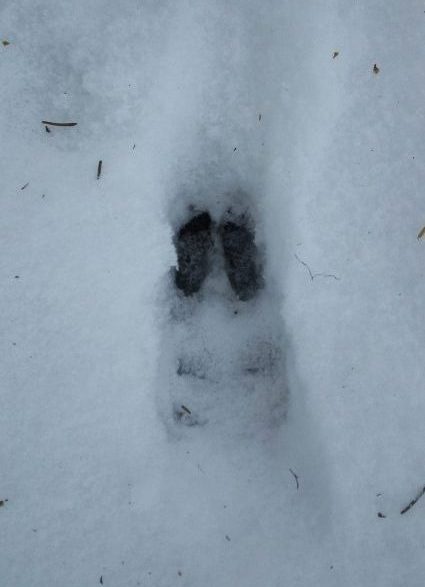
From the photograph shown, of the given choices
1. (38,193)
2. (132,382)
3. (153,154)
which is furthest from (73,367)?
(153,154)

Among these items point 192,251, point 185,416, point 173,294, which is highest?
point 192,251

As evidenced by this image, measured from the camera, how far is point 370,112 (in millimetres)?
1600

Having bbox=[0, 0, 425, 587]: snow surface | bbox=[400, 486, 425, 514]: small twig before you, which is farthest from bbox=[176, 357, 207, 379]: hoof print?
bbox=[400, 486, 425, 514]: small twig

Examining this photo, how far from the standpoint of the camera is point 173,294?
5.27 feet

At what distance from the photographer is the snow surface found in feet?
5.04

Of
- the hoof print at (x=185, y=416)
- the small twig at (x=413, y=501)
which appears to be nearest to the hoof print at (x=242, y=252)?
the hoof print at (x=185, y=416)

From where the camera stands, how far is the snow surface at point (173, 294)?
1.54 meters

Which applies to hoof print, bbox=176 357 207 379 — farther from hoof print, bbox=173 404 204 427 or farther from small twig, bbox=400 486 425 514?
small twig, bbox=400 486 425 514

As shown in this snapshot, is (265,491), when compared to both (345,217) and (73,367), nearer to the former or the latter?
(73,367)

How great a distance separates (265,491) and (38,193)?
44.4 inches

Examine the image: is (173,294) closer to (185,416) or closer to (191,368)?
(191,368)

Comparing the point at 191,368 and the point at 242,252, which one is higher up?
the point at 242,252

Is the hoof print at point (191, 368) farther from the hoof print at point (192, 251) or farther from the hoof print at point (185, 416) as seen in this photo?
the hoof print at point (192, 251)

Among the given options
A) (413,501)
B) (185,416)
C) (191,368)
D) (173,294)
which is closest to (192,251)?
(173,294)
